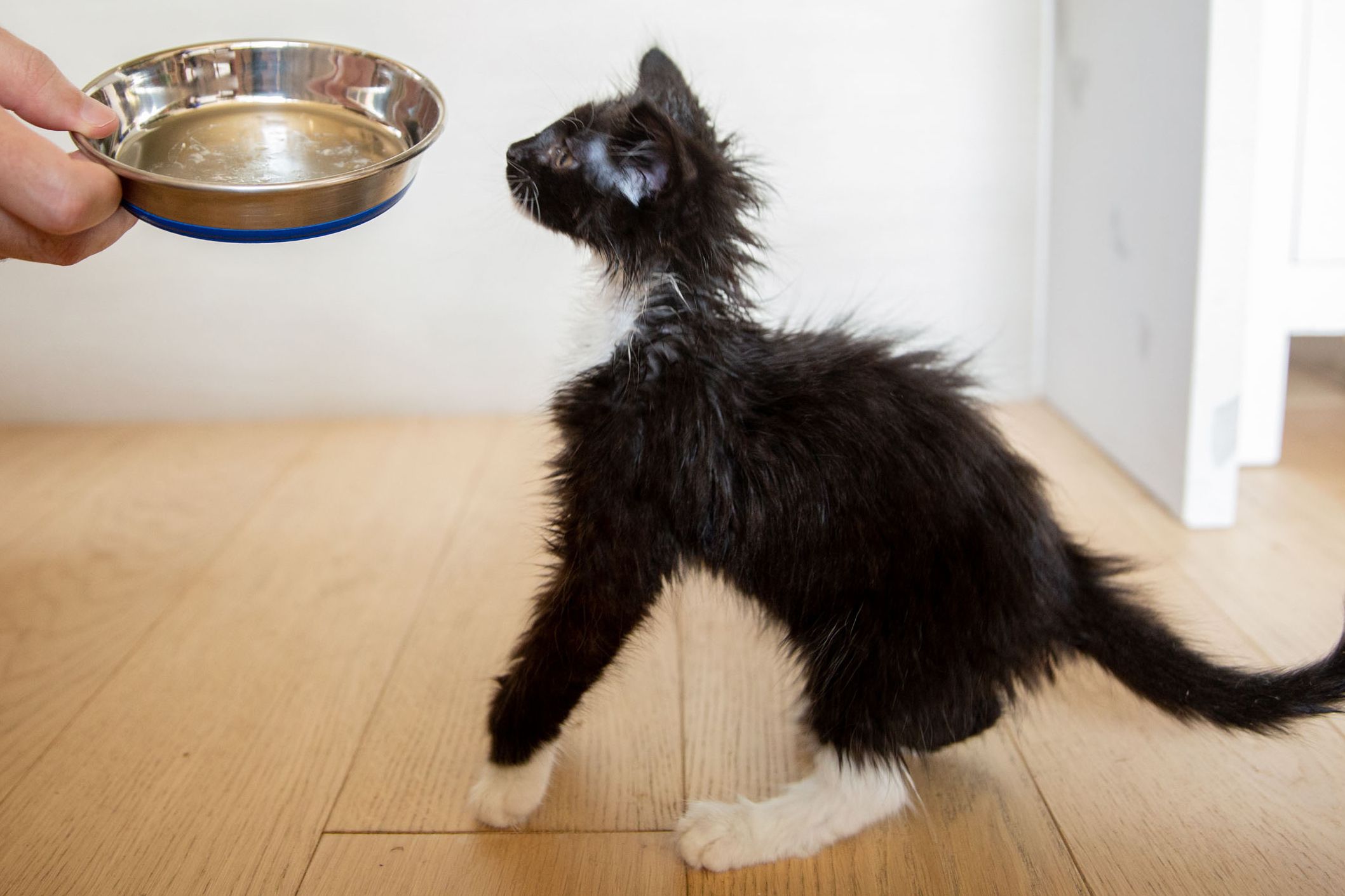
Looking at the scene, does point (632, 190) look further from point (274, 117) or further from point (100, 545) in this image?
point (100, 545)

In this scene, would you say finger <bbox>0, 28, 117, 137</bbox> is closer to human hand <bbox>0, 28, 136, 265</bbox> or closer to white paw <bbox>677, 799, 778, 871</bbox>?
human hand <bbox>0, 28, 136, 265</bbox>

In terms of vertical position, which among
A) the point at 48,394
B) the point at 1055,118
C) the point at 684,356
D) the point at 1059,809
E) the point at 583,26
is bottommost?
the point at 1059,809

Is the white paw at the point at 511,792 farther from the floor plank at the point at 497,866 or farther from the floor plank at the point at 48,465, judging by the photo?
the floor plank at the point at 48,465

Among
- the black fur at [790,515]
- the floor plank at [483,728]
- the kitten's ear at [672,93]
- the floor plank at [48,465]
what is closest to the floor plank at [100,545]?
the floor plank at [48,465]

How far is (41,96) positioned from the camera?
864 mm

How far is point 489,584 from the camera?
55.7 inches

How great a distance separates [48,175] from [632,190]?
44 cm

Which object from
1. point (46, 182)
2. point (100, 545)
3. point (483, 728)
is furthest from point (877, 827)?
point (100, 545)

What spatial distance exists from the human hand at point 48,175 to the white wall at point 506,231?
83 centimetres

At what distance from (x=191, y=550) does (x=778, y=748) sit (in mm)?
911

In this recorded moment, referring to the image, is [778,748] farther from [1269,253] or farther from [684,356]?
[1269,253]

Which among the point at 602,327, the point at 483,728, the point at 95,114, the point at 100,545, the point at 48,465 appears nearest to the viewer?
the point at 95,114

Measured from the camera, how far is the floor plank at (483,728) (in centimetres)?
99

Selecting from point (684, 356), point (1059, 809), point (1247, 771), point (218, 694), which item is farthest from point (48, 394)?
point (1247, 771)
